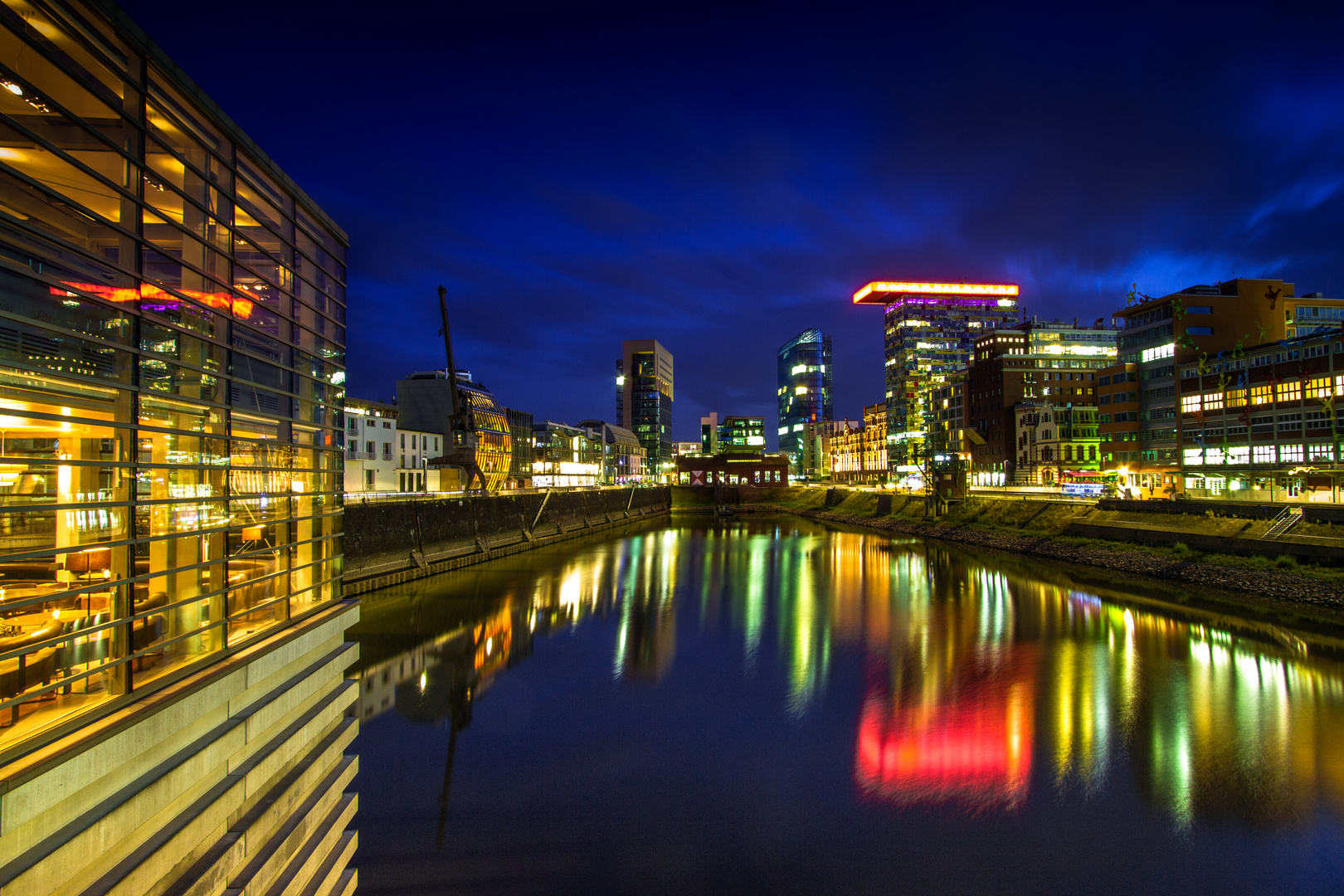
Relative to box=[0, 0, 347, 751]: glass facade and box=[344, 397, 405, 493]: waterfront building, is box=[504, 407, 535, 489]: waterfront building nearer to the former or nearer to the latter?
box=[344, 397, 405, 493]: waterfront building

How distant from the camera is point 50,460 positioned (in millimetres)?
3777

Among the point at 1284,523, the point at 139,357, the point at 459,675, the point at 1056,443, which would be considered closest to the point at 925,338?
the point at 1056,443

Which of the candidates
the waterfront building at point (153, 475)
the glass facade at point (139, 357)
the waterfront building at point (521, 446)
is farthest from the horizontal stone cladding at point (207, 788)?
the waterfront building at point (521, 446)

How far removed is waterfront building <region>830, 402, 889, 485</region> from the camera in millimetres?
156875

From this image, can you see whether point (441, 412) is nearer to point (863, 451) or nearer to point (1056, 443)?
point (1056, 443)

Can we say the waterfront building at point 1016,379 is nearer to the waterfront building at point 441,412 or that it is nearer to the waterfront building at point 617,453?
the waterfront building at point 617,453

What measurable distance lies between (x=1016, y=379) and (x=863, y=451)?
71.0 meters

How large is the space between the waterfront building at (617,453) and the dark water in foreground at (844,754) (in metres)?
110

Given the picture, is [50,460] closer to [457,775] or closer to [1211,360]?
[457,775]

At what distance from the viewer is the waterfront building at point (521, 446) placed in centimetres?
10671

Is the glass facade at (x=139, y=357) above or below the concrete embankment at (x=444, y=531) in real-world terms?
above

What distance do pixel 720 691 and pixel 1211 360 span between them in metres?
67.4

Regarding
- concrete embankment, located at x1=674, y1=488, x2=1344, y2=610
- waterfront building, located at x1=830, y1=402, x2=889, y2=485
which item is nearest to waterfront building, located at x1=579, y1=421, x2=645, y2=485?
waterfront building, located at x1=830, y1=402, x2=889, y2=485

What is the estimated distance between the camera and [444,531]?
44.4 meters
